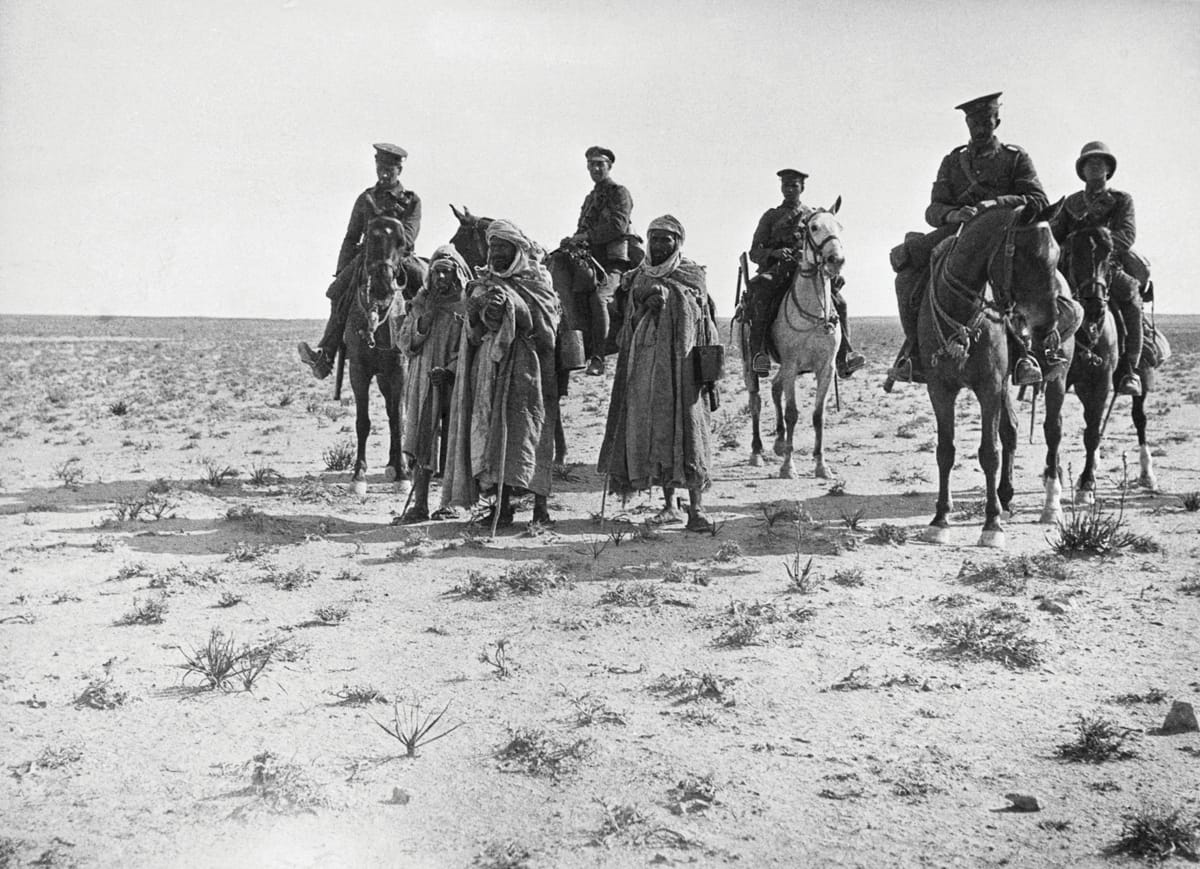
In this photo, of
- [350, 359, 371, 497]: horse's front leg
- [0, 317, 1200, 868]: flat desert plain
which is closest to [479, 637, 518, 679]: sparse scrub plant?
[0, 317, 1200, 868]: flat desert plain

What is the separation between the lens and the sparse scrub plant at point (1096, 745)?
160 inches

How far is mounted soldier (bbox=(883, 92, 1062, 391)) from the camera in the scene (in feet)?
26.8

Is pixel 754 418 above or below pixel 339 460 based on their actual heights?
above

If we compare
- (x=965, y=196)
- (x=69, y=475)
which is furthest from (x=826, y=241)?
(x=69, y=475)

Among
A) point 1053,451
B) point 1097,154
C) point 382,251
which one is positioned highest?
point 1097,154

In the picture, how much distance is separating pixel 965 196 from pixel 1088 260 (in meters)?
1.63

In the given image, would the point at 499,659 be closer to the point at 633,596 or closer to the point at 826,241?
the point at 633,596

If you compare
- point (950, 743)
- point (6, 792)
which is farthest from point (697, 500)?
point (6, 792)

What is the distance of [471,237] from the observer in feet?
34.7

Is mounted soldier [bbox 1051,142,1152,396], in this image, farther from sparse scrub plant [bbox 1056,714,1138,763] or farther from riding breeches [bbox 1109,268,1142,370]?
sparse scrub plant [bbox 1056,714,1138,763]

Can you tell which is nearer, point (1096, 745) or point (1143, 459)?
point (1096, 745)

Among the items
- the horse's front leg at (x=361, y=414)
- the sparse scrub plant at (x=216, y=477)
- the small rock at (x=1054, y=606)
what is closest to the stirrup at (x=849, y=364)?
the horse's front leg at (x=361, y=414)

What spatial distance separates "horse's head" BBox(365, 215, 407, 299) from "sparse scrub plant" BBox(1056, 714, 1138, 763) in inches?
293

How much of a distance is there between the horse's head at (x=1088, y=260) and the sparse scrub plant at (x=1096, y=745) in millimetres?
6131
